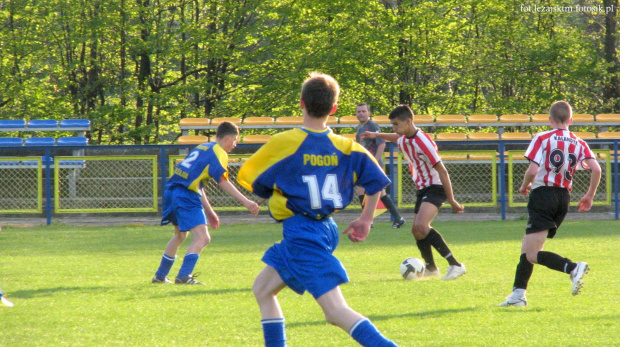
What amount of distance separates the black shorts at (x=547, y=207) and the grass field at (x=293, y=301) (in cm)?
63

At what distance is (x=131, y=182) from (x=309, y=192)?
43.4 ft

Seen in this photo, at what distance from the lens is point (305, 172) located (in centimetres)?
366

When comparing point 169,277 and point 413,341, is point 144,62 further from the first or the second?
point 413,341

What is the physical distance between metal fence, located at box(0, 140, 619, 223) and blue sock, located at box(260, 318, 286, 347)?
1243 cm

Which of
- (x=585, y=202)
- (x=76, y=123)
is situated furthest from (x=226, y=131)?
(x=76, y=123)

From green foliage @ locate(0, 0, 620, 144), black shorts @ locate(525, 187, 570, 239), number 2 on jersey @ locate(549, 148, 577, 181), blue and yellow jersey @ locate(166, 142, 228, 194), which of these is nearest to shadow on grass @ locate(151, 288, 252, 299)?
blue and yellow jersey @ locate(166, 142, 228, 194)

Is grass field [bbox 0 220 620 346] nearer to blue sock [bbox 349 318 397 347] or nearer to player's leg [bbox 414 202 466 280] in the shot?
player's leg [bbox 414 202 466 280]

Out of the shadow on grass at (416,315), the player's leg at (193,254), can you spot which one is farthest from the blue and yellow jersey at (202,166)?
the shadow on grass at (416,315)

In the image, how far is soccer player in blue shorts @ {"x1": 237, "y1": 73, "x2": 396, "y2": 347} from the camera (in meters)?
3.57

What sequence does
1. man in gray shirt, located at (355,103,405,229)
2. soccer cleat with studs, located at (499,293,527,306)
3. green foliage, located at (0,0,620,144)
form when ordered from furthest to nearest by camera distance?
1. green foliage, located at (0,0,620,144)
2. man in gray shirt, located at (355,103,405,229)
3. soccer cleat with studs, located at (499,293,527,306)

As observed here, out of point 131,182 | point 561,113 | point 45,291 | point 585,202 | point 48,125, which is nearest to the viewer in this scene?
point 561,113

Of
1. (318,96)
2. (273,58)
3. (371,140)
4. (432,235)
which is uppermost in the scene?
(273,58)

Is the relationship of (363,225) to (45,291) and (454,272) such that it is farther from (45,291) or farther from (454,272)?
(45,291)

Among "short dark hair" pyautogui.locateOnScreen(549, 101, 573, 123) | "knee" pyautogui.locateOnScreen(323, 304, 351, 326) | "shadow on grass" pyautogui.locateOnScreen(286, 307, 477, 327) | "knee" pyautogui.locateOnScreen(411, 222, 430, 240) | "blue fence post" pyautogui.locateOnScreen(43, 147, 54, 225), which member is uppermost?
"short dark hair" pyautogui.locateOnScreen(549, 101, 573, 123)
